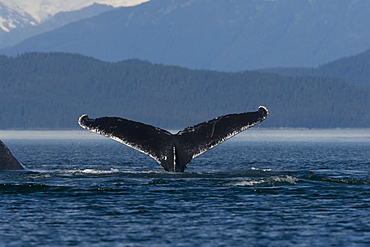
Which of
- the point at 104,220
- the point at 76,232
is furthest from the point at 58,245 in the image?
the point at 104,220

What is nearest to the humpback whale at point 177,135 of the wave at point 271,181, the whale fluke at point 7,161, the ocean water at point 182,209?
the ocean water at point 182,209

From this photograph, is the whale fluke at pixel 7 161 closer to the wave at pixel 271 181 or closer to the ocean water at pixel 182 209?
the ocean water at pixel 182 209

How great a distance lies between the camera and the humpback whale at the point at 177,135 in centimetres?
2005

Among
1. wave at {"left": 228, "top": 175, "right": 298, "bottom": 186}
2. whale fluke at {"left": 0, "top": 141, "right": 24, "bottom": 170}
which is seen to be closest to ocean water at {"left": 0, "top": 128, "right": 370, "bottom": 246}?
wave at {"left": 228, "top": 175, "right": 298, "bottom": 186}

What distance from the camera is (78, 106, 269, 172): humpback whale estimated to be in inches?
789

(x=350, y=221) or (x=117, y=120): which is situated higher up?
(x=117, y=120)

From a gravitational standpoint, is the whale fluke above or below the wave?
above

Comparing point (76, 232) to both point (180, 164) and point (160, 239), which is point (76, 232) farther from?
A: point (180, 164)

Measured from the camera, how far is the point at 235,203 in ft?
61.7

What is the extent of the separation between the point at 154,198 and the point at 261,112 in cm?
343

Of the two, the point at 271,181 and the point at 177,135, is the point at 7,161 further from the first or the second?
the point at 271,181

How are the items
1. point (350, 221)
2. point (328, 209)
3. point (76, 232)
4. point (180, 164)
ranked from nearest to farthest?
point (76, 232) → point (350, 221) → point (328, 209) → point (180, 164)

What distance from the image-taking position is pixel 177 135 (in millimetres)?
20594

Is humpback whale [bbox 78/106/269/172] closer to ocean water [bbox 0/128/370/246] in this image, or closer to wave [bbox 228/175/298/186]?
ocean water [bbox 0/128/370/246]
